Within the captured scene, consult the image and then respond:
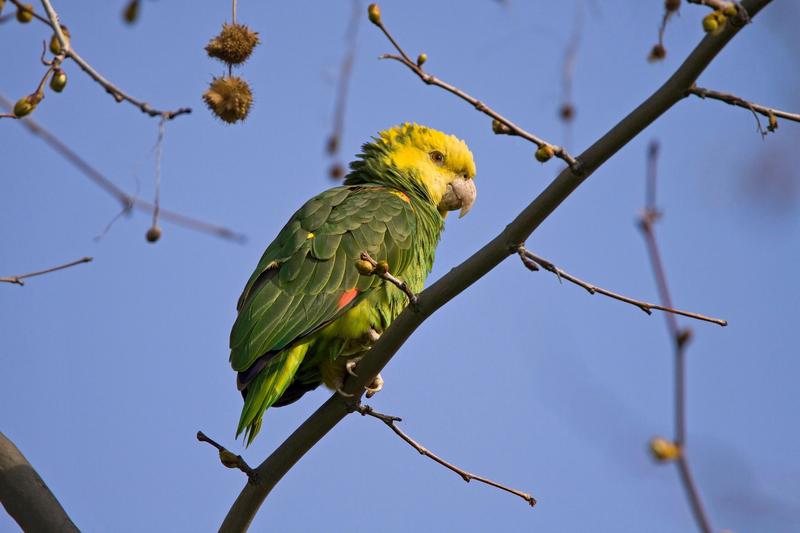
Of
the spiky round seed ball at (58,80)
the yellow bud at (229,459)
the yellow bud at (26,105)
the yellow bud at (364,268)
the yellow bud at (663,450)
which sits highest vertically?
the yellow bud at (364,268)

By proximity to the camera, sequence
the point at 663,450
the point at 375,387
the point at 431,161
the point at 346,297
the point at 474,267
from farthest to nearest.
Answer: the point at 431,161
the point at 375,387
the point at 346,297
the point at 474,267
the point at 663,450

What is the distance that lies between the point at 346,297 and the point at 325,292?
3.3 inches

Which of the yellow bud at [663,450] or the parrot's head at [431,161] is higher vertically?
the parrot's head at [431,161]

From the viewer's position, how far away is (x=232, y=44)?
302 cm

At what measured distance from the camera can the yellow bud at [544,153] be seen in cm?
222

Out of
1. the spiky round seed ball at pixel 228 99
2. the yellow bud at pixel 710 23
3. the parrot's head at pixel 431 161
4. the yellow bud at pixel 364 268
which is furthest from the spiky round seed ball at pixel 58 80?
the parrot's head at pixel 431 161

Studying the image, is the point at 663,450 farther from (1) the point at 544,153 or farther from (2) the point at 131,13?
(2) the point at 131,13

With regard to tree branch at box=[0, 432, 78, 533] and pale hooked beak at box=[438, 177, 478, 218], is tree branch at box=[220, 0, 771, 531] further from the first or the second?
pale hooked beak at box=[438, 177, 478, 218]

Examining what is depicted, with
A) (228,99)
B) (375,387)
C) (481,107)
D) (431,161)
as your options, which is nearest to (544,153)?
(481,107)

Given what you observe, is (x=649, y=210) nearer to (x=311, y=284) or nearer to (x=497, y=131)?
(x=497, y=131)

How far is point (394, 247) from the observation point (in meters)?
3.73

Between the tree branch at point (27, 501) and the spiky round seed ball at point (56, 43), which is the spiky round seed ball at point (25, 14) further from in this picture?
the tree branch at point (27, 501)

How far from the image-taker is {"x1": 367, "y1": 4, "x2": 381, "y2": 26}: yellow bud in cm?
225

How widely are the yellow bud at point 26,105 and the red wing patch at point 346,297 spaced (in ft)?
4.67
